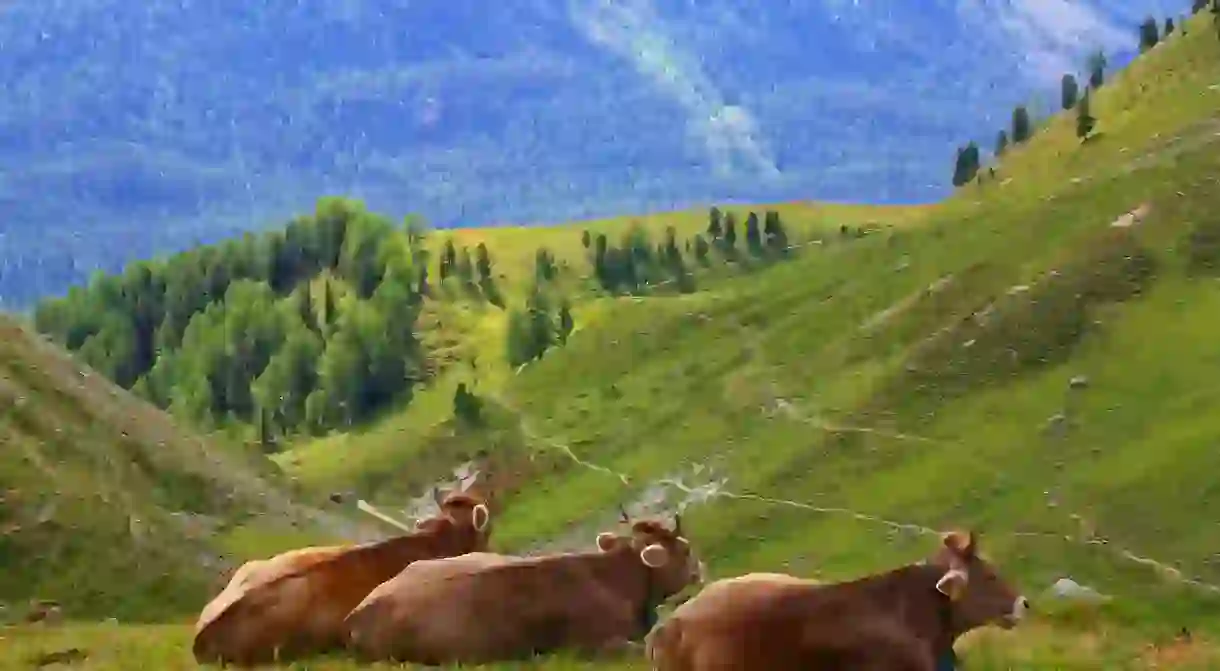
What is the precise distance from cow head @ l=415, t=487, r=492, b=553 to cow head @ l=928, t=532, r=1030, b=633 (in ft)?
23.8

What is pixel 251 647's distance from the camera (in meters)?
18.9

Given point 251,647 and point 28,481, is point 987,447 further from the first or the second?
point 251,647

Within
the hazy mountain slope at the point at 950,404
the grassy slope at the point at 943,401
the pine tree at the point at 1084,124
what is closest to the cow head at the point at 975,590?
the grassy slope at the point at 943,401

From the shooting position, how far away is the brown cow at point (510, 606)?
18.4 metres

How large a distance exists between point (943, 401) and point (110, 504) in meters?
77.4

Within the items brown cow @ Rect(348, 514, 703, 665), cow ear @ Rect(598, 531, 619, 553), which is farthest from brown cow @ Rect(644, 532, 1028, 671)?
cow ear @ Rect(598, 531, 619, 553)

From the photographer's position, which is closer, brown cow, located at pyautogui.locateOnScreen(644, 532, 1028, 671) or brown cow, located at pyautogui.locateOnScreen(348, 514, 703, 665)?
brown cow, located at pyautogui.locateOnScreen(644, 532, 1028, 671)

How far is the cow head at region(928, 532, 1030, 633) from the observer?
672 inches

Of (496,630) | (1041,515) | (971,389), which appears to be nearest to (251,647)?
(496,630)

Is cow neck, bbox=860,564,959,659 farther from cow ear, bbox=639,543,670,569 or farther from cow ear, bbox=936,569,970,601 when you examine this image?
cow ear, bbox=639,543,670,569

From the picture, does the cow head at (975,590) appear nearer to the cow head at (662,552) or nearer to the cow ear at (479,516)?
the cow head at (662,552)

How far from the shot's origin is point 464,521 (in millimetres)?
22391

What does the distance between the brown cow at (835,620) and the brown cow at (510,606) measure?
6.81 ft

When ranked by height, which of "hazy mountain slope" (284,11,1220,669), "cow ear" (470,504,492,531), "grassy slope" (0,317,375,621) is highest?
"cow ear" (470,504,492,531)
